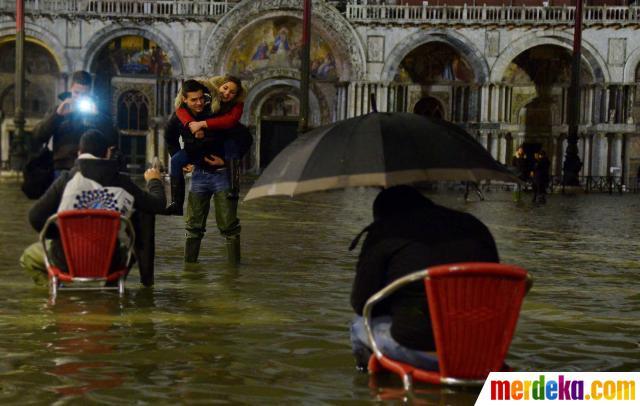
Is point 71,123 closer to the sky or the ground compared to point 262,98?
closer to the ground

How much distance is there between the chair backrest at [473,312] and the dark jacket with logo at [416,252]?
0.21 metres

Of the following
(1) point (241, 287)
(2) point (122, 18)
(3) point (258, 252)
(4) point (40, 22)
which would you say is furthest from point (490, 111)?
(1) point (241, 287)

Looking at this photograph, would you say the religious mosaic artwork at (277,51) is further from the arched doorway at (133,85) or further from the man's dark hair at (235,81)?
the man's dark hair at (235,81)

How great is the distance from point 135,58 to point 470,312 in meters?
37.5

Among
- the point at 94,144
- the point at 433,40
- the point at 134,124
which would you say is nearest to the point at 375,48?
the point at 433,40

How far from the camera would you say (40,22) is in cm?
3953

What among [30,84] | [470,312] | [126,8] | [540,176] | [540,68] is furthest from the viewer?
[540,68]

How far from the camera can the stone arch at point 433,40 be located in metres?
39.6

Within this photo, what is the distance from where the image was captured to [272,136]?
42.4 metres

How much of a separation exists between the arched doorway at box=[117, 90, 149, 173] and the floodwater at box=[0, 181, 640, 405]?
28.3m

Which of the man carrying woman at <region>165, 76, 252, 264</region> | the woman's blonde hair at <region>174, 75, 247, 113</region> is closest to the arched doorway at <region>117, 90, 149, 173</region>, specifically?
the man carrying woman at <region>165, 76, 252, 264</region>

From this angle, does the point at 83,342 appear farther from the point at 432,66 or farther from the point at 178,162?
the point at 432,66

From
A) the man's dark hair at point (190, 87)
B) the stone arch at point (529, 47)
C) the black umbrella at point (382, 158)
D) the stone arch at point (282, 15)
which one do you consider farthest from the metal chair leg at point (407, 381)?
the stone arch at point (529, 47)

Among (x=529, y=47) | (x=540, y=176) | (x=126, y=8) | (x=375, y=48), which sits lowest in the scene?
(x=540, y=176)
